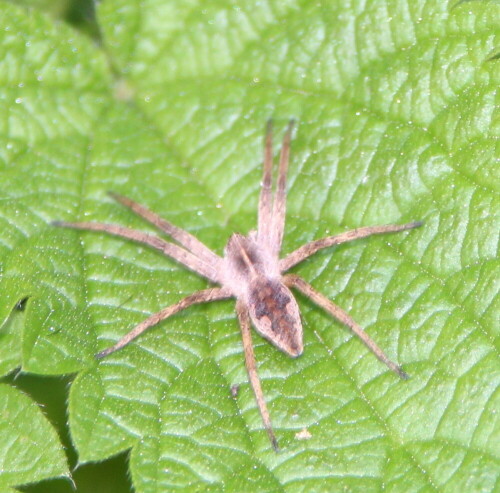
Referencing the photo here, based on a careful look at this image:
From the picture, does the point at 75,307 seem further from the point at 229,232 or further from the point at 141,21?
the point at 141,21

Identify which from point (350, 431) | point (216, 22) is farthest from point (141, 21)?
point (350, 431)

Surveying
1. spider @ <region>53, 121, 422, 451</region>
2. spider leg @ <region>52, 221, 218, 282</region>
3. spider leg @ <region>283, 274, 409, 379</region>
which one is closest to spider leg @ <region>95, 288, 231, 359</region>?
spider @ <region>53, 121, 422, 451</region>

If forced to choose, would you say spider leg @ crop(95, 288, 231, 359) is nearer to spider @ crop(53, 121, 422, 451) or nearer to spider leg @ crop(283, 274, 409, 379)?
spider @ crop(53, 121, 422, 451)

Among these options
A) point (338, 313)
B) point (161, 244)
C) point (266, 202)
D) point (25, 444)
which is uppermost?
point (266, 202)

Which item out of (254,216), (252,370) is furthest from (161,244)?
(252,370)

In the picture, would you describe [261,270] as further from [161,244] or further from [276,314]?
[161,244]

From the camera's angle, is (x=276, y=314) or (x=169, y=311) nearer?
(x=276, y=314)
